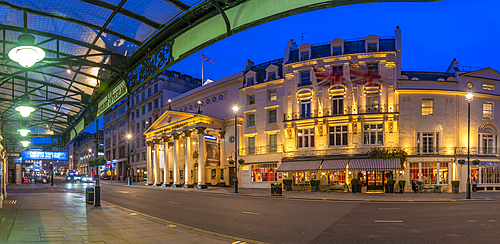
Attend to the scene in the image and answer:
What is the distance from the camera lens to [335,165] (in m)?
33.7

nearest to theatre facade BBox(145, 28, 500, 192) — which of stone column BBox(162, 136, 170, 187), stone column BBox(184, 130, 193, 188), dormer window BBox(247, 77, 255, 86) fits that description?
dormer window BBox(247, 77, 255, 86)

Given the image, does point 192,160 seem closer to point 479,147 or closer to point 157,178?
point 157,178

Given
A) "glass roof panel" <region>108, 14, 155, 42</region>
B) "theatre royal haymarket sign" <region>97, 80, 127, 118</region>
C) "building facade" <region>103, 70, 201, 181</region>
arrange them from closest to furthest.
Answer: "glass roof panel" <region>108, 14, 155, 42</region> → "theatre royal haymarket sign" <region>97, 80, 127, 118</region> → "building facade" <region>103, 70, 201, 181</region>

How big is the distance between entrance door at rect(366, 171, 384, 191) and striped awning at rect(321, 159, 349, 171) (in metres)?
2.69

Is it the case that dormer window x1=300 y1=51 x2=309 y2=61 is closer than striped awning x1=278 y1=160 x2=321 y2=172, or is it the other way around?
striped awning x1=278 y1=160 x2=321 y2=172

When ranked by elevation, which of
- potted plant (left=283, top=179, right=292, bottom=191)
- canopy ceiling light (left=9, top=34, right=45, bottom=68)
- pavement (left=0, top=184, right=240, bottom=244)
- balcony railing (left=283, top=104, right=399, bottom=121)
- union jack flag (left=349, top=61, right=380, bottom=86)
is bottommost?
potted plant (left=283, top=179, right=292, bottom=191)

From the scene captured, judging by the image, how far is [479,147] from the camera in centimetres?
3344

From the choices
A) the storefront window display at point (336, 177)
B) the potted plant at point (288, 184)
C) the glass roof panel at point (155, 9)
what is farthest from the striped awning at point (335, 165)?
the glass roof panel at point (155, 9)

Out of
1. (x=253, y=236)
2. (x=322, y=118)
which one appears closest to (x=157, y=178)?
(x=322, y=118)

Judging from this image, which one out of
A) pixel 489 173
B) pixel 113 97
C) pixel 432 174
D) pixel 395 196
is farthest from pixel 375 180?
pixel 113 97

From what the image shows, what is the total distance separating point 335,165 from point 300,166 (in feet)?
12.3

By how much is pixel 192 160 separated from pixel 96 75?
38.9 m

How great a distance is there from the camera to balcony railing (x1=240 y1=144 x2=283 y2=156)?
3872 cm

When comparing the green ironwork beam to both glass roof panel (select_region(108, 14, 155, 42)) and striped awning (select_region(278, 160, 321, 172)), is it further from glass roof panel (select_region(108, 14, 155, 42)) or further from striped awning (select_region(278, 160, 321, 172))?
striped awning (select_region(278, 160, 321, 172))
